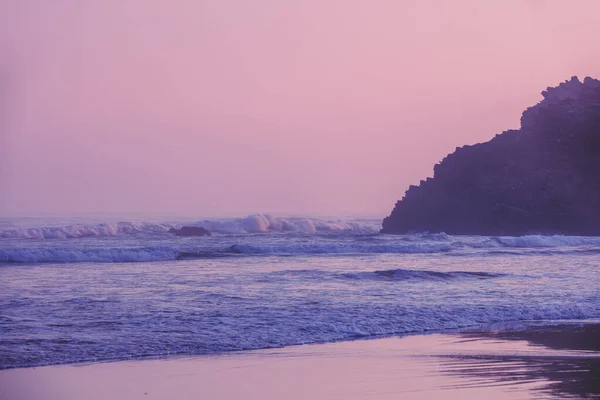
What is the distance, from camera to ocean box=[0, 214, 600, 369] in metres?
12.4

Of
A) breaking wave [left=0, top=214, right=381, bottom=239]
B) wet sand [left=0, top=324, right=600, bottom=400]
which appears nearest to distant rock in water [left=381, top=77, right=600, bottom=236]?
breaking wave [left=0, top=214, right=381, bottom=239]

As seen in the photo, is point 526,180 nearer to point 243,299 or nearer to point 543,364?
point 243,299

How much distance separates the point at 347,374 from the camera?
1009 cm

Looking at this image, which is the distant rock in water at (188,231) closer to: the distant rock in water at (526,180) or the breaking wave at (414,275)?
the distant rock in water at (526,180)

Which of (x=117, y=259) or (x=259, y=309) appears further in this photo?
(x=117, y=259)

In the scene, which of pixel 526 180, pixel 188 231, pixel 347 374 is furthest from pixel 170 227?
pixel 347 374

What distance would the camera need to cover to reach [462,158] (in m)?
72.4

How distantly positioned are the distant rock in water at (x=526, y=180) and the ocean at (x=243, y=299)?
30508 millimetres

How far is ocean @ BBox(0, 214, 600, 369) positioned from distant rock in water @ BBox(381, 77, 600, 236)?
100 feet

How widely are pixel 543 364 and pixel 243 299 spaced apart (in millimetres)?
7772

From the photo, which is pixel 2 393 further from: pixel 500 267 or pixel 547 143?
pixel 547 143

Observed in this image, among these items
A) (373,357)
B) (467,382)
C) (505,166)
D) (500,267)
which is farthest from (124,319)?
(505,166)

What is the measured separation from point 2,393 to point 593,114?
2599 inches

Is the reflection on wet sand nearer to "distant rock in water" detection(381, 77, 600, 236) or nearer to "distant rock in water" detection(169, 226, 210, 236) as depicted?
"distant rock in water" detection(169, 226, 210, 236)
